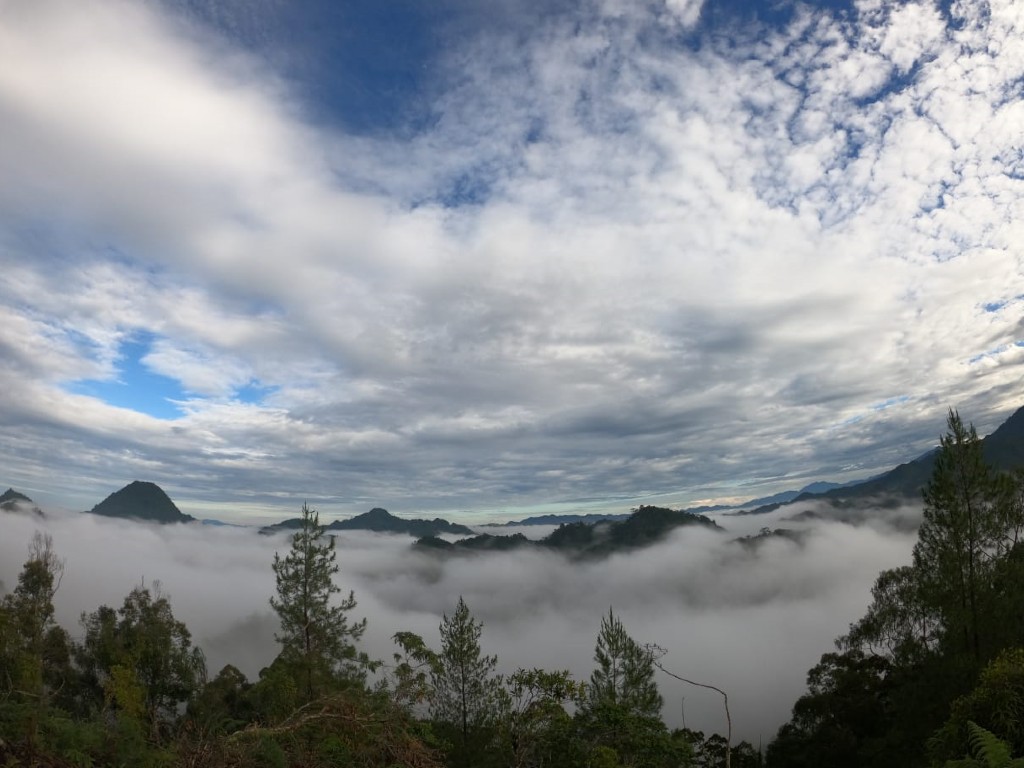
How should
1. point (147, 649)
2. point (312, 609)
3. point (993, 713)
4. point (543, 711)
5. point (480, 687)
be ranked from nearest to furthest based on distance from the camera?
point (993, 713) → point (543, 711) → point (312, 609) → point (480, 687) → point (147, 649)

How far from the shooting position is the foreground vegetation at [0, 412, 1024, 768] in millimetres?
5613

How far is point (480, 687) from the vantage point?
34.1 m

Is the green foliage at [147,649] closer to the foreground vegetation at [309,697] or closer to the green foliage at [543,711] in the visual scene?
the foreground vegetation at [309,697]

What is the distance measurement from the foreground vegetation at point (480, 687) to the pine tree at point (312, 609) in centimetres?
8

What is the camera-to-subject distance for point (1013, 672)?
1098cm

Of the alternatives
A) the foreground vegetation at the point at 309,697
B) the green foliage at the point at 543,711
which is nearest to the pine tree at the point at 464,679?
the foreground vegetation at the point at 309,697

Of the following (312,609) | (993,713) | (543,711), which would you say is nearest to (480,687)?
(312,609)

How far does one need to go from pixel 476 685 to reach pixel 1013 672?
2916 cm

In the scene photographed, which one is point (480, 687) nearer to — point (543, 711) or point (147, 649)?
point (147, 649)

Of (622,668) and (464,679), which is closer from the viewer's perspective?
(464,679)

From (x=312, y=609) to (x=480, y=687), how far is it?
11.4 meters

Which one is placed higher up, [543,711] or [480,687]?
[543,711]

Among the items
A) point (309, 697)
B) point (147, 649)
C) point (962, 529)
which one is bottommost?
point (147, 649)

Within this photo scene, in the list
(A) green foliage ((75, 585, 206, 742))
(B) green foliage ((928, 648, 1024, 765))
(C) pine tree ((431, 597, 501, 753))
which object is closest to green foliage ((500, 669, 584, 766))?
(B) green foliage ((928, 648, 1024, 765))
